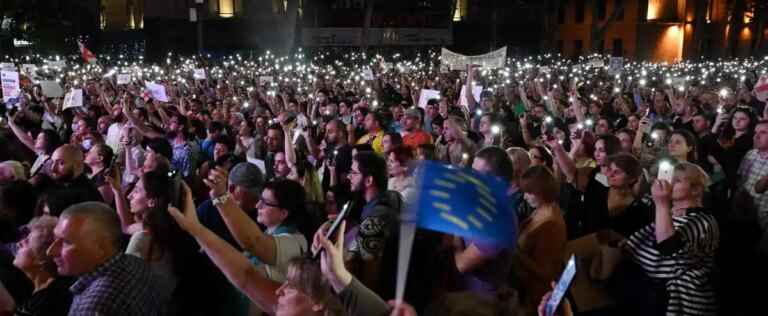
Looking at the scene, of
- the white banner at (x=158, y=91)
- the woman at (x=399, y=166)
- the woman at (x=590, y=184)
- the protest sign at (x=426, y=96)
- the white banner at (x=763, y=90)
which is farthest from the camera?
the white banner at (x=158, y=91)

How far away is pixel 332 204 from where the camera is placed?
5.58 metres

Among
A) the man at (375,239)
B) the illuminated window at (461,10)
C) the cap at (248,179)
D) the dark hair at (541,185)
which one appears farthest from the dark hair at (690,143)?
the illuminated window at (461,10)

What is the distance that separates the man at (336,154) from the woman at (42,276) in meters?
3.14

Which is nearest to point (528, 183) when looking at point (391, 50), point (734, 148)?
point (734, 148)

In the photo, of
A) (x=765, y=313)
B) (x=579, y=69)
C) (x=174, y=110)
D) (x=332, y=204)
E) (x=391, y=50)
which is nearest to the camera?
(x=332, y=204)

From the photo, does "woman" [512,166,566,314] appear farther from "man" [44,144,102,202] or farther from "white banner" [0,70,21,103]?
"white banner" [0,70,21,103]

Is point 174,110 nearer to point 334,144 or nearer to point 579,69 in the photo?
point 334,144

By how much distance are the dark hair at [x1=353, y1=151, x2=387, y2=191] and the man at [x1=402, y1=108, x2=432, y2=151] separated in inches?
128

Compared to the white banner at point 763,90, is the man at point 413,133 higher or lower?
lower

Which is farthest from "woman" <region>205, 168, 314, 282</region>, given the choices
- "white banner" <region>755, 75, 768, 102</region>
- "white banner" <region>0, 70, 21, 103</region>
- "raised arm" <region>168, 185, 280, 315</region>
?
"white banner" <region>0, 70, 21, 103</region>

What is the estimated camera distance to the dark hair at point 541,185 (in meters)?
4.12

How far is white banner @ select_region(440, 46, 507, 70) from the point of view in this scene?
17.3 metres

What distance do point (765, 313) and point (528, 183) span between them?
3146 mm

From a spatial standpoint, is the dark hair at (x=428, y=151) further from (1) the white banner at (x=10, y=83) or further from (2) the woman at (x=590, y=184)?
(1) the white banner at (x=10, y=83)
